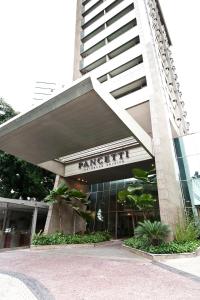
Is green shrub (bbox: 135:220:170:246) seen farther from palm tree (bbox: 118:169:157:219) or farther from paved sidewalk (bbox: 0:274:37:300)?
paved sidewalk (bbox: 0:274:37:300)

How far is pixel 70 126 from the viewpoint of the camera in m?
13.0

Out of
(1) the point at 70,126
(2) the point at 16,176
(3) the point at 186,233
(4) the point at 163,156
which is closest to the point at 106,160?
(4) the point at 163,156

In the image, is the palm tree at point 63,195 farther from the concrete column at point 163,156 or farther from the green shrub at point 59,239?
the concrete column at point 163,156

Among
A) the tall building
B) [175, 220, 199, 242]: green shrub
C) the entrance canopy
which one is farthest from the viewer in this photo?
the tall building

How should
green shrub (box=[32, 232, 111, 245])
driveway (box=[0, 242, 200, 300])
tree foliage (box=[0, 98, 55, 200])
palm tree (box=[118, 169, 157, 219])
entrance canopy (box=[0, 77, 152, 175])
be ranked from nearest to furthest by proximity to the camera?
driveway (box=[0, 242, 200, 300]) → entrance canopy (box=[0, 77, 152, 175]) → palm tree (box=[118, 169, 157, 219]) → green shrub (box=[32, 232, 111, 245]) → tree foliage (box=[0, 98, 55, 200])

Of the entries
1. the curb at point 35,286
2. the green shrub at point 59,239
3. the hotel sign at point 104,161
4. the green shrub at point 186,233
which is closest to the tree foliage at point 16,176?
the hotel sign at point 104,161

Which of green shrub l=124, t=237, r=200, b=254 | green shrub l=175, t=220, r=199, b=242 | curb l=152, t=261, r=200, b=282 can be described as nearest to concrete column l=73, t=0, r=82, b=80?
green shrub l=175, t=220, r=199, b=242

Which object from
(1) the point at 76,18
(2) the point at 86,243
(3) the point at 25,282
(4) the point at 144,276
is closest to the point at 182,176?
(2) the point at 86,243

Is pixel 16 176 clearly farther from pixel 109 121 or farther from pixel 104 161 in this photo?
pixel 109 121

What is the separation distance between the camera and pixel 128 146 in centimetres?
1727

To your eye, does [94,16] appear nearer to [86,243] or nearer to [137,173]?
[137,173]

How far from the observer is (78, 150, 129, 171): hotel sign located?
17542mm

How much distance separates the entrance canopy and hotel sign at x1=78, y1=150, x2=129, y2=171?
3.16 meters

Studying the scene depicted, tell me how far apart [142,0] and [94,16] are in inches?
297
